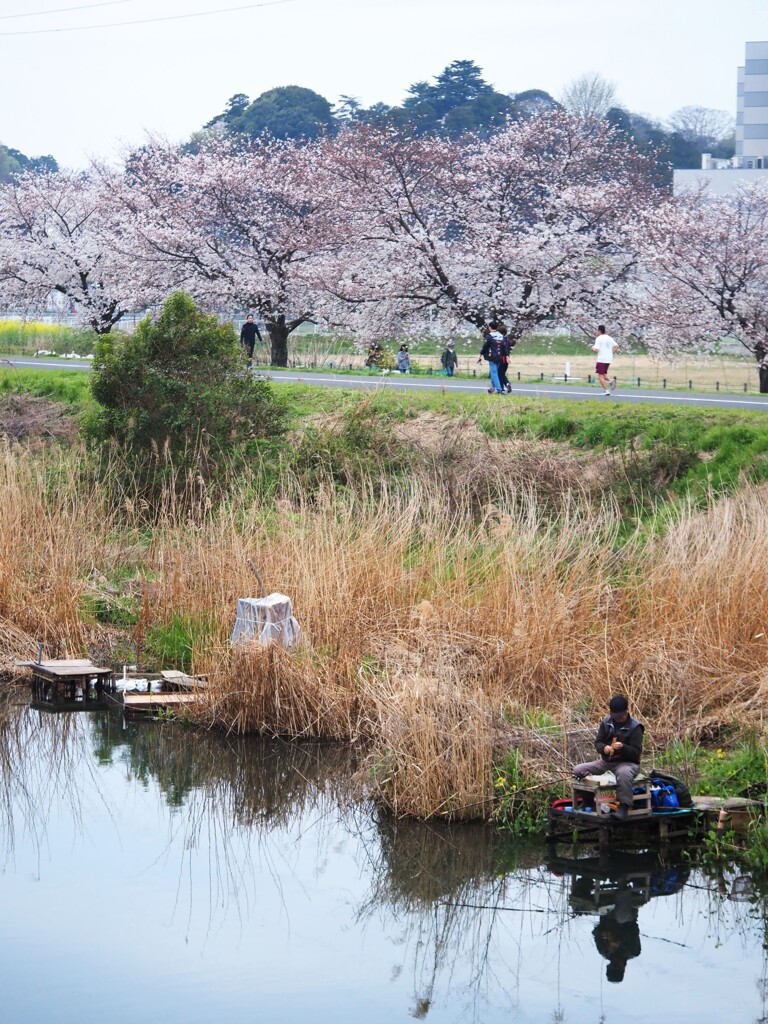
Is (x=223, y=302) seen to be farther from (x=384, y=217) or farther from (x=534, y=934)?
(x=534, y=934)

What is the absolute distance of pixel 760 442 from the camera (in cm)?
1991

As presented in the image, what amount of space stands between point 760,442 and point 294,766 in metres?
10.1

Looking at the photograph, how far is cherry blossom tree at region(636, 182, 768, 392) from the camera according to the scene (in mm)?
35781

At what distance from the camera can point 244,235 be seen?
4019 centimetres

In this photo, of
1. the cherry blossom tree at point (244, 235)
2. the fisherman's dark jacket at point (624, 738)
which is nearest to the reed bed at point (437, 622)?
the fisherman's dark jacket at point (624, 738)

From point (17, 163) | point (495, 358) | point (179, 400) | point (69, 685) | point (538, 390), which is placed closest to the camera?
point (69, 685)

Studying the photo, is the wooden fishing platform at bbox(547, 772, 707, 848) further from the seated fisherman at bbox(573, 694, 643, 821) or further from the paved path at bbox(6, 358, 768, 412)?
the paved path at bbox(6, 358, 768, 412)

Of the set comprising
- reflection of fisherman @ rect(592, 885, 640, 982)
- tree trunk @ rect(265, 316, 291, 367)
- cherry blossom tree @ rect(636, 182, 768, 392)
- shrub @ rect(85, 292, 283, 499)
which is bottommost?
reflection of fisherman @ rect(592, 885, 640, 982)

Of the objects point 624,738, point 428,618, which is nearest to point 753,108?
point 428,618

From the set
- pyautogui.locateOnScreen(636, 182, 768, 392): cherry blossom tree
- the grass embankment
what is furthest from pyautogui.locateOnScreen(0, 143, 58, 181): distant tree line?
the grass embankment

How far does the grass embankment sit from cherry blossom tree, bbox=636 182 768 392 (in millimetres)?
18368

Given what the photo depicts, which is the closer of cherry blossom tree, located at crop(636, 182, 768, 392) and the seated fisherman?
the seated fisherman

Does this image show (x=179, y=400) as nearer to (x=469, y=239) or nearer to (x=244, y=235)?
(x=469, y=239)

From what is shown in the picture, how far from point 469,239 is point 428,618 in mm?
25996
